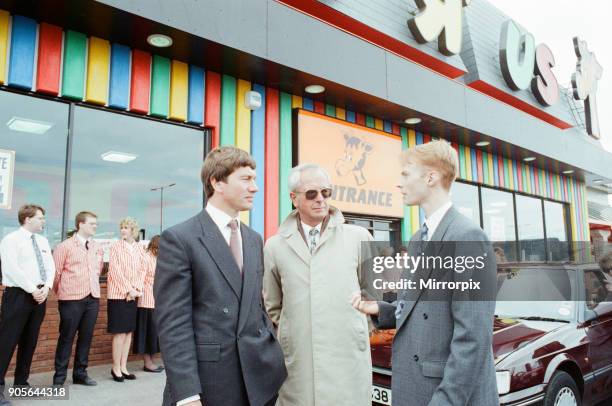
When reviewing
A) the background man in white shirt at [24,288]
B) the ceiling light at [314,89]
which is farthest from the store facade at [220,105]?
the background man in white shirt at [24,288]

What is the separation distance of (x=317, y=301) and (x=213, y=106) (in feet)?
14.1

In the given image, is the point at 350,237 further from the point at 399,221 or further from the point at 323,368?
the point at 399,221

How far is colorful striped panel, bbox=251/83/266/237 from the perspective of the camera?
645 cm

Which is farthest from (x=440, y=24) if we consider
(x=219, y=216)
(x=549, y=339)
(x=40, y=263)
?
(x=219, y=216)

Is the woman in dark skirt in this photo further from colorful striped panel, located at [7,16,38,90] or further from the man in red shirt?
colorful striped panel, located at [7,16,38,90]

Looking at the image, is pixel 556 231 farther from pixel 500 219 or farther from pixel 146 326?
pixel 146 326

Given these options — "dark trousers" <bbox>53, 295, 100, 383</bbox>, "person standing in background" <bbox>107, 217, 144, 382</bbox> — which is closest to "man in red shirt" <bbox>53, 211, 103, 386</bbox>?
"dark trousers" <bbox>53, 295, 100, 383</bbox>

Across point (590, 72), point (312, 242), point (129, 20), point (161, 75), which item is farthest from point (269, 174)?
point (590, 72)

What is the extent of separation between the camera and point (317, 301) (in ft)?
8.55

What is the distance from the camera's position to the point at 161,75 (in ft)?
18.9

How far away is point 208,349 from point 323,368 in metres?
0.79

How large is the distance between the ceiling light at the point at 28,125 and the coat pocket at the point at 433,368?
17.6 feet

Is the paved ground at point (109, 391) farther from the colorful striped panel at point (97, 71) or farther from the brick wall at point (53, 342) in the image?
the colorful striped panel at point (97, 71)

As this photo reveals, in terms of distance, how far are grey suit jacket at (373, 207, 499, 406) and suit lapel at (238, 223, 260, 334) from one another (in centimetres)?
69
